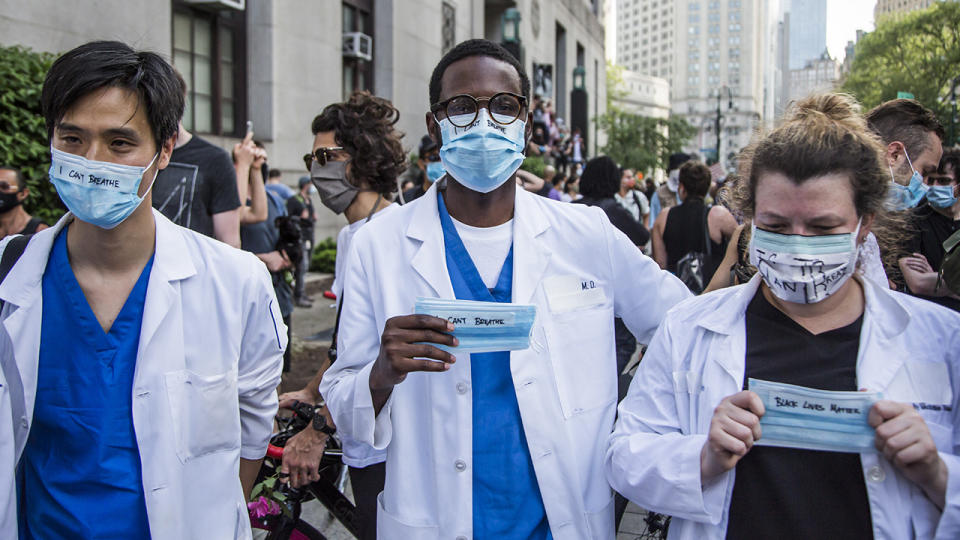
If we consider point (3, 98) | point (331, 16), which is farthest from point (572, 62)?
point (3, 98)

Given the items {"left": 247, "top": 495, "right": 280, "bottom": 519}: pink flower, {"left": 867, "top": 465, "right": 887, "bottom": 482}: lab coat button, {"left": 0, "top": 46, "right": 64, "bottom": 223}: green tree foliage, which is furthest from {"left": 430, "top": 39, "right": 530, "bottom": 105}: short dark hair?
{"left": 0, "top": 46, "right": 64, "bottom": 223}: green tree foliage

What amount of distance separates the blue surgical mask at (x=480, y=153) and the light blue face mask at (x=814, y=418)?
40.9 inches

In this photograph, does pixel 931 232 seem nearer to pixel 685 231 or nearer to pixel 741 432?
pixel 741 432

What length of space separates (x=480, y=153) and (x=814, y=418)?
123cm

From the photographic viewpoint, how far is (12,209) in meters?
4.70

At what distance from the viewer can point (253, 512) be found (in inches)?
128

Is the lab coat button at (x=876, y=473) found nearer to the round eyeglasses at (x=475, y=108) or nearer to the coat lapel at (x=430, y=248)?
the coat lapel at (x=430, y=248)

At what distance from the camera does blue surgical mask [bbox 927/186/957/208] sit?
12.6 feet

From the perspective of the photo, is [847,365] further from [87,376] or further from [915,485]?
[87,376]

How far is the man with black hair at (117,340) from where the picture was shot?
2.06m

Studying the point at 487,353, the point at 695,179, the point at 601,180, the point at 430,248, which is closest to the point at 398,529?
the point at 487,353

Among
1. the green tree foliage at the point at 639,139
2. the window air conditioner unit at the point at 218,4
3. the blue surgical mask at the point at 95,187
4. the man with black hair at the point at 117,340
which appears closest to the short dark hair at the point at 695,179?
the man with black hair at the point at 117,340

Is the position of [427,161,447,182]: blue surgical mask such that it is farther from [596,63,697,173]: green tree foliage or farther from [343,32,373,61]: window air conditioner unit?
[596,63,697,173]: green tree foliage

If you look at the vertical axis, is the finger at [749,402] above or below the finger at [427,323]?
below
